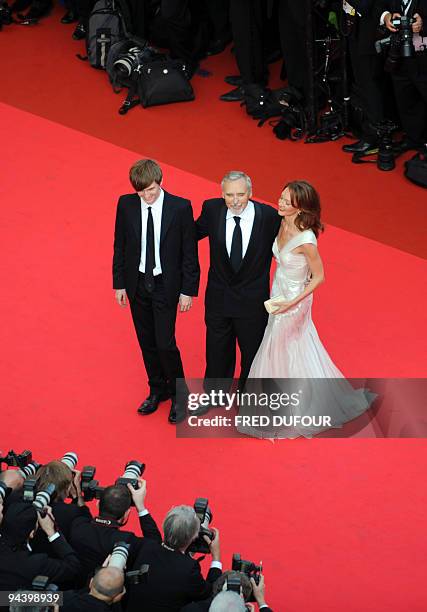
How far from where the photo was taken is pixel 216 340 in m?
5.95

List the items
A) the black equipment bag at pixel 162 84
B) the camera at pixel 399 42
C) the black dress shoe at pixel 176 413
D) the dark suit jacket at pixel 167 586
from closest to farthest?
the dark suit jacket at pixel 167 586 → the black dress shoe at pixel 176 413 → the camera at pixel 399 42 → the black equipment bag at pixel 162 84

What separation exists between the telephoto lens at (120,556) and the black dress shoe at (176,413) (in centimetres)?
199

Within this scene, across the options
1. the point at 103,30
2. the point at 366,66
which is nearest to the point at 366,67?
the point at 366,66

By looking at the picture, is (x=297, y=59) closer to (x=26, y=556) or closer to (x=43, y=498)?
(x=43, y=498)

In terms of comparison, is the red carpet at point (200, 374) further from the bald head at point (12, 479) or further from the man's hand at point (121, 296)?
the bald head at point (12, 479)

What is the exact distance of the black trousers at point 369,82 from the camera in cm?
791

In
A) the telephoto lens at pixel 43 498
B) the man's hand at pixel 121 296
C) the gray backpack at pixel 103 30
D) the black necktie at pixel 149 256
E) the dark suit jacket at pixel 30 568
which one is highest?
the gray backpack at pixel 103 30

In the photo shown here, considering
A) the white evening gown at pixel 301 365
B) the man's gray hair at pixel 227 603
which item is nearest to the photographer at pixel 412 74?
the white evening gown at pixel 301 365

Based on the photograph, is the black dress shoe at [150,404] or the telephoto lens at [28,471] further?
the black dress shoe at [150,404]

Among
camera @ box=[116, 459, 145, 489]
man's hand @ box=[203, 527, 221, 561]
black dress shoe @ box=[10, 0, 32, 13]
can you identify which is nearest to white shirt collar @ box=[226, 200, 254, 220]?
camera @ box=[116, 459, 145, 489]

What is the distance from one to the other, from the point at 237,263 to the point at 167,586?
2.02 m

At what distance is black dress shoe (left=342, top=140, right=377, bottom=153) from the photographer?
8.24 m

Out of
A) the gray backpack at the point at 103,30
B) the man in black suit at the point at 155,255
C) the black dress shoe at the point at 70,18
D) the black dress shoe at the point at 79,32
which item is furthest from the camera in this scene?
the black dress shoe at the point at 70,18

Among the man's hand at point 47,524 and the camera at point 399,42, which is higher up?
the camera at point 399,42
